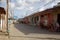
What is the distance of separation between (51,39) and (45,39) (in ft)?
1.87

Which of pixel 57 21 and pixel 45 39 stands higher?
pixel 57 21

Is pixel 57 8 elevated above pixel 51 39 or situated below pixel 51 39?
above

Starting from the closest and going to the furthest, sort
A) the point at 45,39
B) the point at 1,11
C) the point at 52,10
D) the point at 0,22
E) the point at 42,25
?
the point at 45,39, the point at 1,11, the point at 52,10, the point at 0,22, the point at 42,25

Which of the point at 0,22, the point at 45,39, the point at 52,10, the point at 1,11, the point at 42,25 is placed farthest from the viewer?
the point at 42,25

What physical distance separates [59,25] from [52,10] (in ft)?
7.98

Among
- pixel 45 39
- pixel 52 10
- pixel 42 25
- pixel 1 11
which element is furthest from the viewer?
pixel 42 25

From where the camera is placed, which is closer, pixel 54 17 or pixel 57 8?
pixel 57 8

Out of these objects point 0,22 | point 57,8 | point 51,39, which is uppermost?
point 57,8

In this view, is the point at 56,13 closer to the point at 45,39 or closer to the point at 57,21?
the point at 57,21

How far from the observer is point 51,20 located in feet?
92.6

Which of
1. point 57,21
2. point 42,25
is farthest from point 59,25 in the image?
point 42,25

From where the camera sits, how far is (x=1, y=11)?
23.5 m

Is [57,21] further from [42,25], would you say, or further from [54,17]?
[42,25]

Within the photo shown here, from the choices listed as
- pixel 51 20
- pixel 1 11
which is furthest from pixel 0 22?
pixel 51 20
